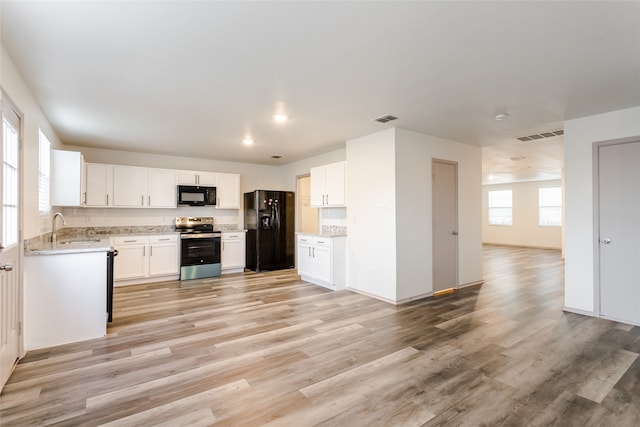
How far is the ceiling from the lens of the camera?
75.2 inches

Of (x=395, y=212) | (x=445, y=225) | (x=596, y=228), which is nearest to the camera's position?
(x=596, y=228)

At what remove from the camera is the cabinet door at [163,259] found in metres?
5.68

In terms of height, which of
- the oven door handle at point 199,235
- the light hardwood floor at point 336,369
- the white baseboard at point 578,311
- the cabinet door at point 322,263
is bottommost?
the light hardwood floor at point 336,369

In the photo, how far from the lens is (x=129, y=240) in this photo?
5496 millimetres

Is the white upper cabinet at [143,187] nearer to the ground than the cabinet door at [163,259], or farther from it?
farther from it

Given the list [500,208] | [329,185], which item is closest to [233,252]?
[329,185]

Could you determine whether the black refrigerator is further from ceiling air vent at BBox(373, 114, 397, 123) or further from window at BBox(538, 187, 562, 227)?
window at BBox(538, 187, 562, 227)

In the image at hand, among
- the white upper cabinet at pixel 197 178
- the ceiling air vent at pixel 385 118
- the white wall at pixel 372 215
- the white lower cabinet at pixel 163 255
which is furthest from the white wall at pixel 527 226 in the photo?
the white lower cabinet at pixel 163 255

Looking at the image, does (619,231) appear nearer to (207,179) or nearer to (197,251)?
(197,251)

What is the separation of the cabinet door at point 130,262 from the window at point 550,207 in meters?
12.2

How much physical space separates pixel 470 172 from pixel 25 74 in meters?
5.86

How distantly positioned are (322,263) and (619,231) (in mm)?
3882

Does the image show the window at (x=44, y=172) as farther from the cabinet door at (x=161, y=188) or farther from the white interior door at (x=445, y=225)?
the white interior door at (x=445, y=225)

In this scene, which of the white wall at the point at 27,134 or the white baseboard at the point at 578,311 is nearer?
the white wall at the point at 27,134
